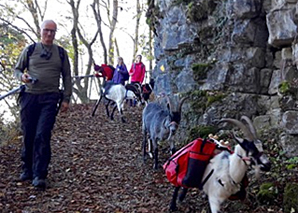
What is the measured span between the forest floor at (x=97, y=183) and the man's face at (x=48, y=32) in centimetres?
227

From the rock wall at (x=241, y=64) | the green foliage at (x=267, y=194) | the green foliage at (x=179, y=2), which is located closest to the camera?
the green foliage at (x=267, y=194)

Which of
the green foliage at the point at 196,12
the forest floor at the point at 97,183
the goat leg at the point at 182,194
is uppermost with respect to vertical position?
the green foliage at the point at 196,12

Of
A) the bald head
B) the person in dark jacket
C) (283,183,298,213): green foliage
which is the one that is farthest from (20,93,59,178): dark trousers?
the person in dark jacket

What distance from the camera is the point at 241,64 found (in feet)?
28.0

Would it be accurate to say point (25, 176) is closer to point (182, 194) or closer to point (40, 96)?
point (40, 96)

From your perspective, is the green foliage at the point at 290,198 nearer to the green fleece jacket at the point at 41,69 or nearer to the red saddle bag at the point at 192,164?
the red saddle bag at the point at 192,164

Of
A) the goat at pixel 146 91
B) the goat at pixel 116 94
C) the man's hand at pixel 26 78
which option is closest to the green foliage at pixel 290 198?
the man's hand at pixel 26 78

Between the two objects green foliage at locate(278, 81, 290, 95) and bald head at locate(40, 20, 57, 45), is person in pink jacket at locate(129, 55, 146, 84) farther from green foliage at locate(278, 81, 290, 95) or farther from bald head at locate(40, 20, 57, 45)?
bald head at locate(40, 20, 57, 45)

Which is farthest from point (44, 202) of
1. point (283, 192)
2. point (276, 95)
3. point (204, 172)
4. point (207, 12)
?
point (207, 12)

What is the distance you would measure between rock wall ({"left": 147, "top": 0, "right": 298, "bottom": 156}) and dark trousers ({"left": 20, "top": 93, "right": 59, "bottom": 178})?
3.35m

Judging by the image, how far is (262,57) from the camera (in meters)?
8.36

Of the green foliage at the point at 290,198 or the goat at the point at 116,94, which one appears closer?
the green foliage at the point at 290,198

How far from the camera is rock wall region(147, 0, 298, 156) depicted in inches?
276

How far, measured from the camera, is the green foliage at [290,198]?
5105mm
